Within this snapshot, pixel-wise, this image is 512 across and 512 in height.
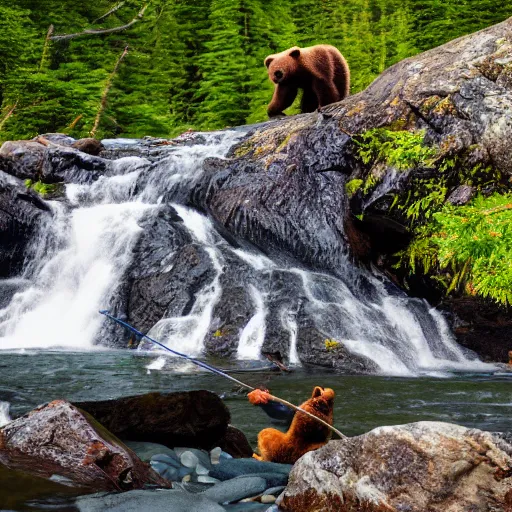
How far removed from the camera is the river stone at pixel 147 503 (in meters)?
2.29

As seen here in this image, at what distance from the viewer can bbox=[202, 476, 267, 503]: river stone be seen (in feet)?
8.23

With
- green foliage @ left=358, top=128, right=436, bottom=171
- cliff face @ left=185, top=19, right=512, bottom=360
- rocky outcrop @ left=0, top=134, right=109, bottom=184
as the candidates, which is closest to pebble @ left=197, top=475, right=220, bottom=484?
cliff face @ left=185, top=19, right=512, bottom=360

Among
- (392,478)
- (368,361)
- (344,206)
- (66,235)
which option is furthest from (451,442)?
(66,235)

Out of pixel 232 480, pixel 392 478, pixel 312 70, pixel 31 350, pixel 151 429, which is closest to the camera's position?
pixel 392 478

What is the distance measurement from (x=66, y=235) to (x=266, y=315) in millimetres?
3457

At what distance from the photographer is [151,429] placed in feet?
10.6

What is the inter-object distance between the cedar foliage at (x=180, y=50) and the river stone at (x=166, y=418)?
1439 centimetres

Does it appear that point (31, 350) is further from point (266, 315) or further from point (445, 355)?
point (445, 355)

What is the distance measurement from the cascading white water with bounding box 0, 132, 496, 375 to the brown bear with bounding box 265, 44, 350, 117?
1.93 m

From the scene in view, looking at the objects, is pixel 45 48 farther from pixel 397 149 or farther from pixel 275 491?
pixel 275 491

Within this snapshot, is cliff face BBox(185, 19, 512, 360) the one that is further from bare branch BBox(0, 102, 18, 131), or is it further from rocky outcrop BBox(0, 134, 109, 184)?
bare branch BBox(0, 102, 18, 131)

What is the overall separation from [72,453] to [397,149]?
5.93 metres

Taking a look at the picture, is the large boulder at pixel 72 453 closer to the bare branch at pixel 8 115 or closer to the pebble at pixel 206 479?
the pebble at pixel 206 479

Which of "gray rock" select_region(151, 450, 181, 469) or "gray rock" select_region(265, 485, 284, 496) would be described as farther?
"gray rock" select_region(151, 450, 181, 469)
